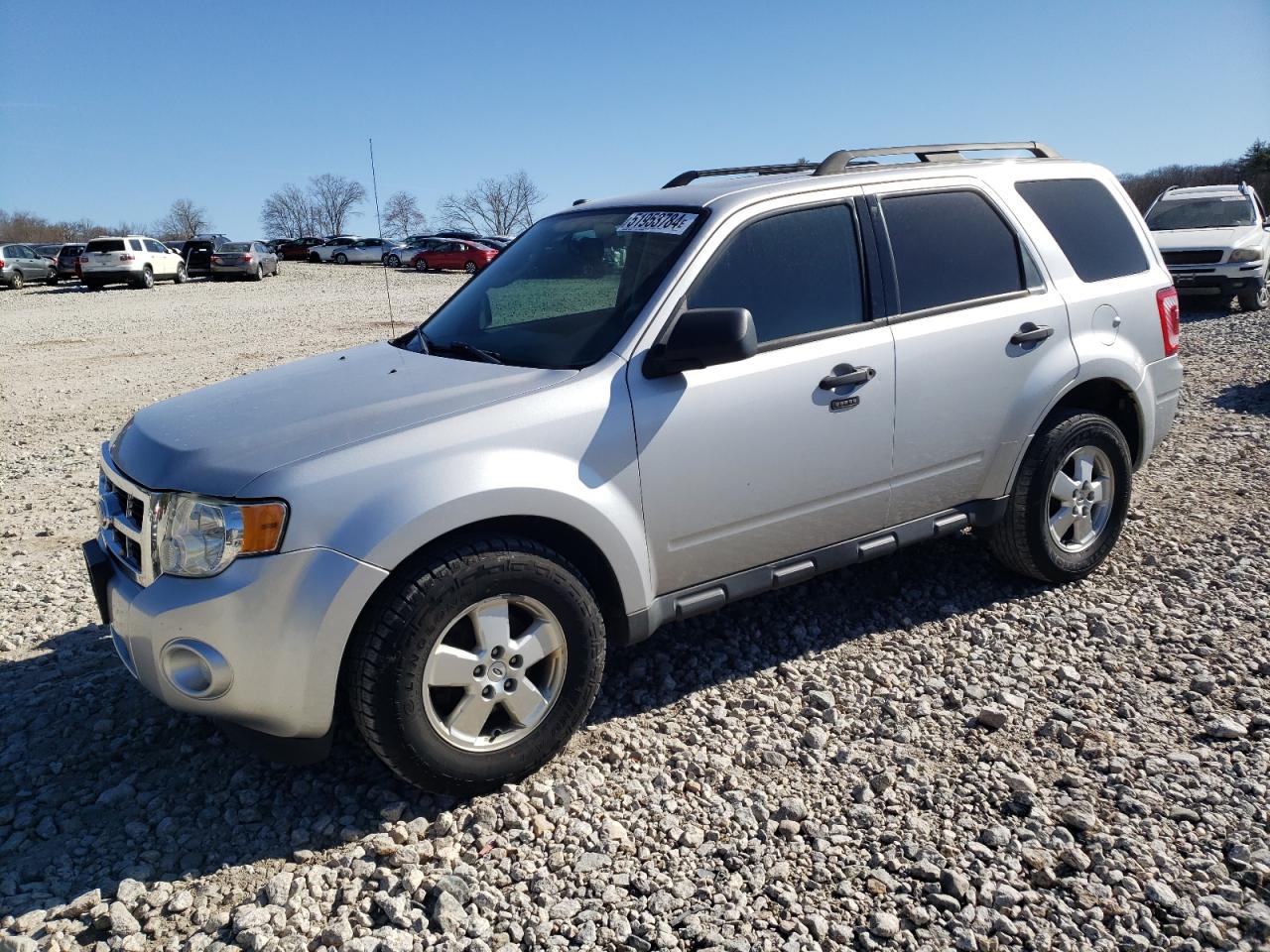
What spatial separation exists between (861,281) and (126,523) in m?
2.79

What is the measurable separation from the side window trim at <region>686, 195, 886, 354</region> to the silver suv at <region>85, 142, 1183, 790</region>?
0.5 inches

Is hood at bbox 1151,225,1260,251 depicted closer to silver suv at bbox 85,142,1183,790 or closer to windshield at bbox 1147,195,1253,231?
windshield at bbox 1147,195,1253,231

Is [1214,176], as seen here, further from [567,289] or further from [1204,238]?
[567,289]

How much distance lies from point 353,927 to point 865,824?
1.53 meters

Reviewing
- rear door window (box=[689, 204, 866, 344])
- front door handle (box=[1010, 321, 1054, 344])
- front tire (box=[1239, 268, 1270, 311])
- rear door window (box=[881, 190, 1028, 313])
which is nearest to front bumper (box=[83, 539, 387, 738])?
rear door window (box=[689, 204, 866, 344])

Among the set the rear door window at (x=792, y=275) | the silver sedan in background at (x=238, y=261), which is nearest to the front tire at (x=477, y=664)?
the rear door window at (x=792, y=275)

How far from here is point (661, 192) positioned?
13.6ft

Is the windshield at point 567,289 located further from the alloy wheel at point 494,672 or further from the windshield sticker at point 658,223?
the alloy wheel at point 494,672

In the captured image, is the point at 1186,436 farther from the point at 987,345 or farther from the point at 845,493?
the point at 845,493

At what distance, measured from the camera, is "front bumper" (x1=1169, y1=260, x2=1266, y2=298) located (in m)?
14.1

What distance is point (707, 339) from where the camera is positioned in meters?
3.23

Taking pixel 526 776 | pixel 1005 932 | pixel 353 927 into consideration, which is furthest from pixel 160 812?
pixel 1005 932

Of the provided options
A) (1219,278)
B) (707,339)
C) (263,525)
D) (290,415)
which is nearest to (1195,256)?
(1219,278)

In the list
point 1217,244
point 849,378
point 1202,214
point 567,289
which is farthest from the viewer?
point 1202,214
